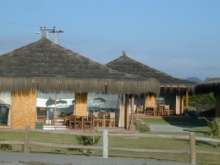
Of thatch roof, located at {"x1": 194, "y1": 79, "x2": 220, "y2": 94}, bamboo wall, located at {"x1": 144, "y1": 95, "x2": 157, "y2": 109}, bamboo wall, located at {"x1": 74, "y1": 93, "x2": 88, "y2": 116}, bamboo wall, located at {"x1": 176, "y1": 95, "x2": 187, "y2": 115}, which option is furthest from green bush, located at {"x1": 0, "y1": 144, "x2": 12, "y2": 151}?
bamboo wall, located at {"x1": 176, "y1": 95, "x2": 187, "y2": 115}

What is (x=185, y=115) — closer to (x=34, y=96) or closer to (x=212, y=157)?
(x=34, y=96)

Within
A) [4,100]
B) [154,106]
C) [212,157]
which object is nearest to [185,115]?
[154,106]

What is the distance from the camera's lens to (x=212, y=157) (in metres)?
20.1

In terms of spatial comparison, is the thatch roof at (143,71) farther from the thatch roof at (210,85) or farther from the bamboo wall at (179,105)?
the thatch roof at (210,85)

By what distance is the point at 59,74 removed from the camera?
3519 centimetres

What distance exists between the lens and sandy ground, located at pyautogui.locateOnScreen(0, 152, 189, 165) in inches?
659

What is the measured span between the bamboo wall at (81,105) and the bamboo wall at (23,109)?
224 centimetres

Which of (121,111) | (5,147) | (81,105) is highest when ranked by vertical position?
(81,105)

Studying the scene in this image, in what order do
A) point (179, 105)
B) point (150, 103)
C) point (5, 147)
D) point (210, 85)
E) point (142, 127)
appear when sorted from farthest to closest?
point (179, 105) < point (150, 103) < point (210, 85) < point (142, 127) < point (5, 147)

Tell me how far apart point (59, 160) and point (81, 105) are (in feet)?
61.1

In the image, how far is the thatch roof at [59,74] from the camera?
34.4 m

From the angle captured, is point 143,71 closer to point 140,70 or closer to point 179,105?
point 140,70

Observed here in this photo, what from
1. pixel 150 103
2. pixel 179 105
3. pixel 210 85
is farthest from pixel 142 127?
pixel 179 105

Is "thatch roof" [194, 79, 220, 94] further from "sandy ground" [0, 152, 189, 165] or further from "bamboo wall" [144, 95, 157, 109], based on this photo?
"sandy ground" [0, 152, 189, 165]
